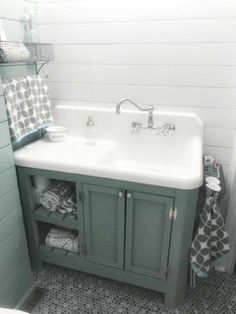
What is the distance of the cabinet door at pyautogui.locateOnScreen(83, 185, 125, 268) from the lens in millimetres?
1351

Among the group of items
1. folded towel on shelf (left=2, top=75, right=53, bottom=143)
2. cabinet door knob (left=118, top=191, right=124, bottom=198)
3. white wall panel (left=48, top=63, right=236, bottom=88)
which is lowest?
cabinet door knob (left=118, top=191, right=124, bottom=198)

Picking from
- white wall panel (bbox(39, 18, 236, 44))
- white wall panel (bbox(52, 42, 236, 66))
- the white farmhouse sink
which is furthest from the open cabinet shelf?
white wall panel (bbox(39, 18, 236, 44))

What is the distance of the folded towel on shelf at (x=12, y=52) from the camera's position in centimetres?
125

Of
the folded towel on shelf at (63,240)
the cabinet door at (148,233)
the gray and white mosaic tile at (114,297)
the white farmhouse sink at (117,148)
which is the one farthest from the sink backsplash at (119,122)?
the gray and white mosaic tile at (114,297)

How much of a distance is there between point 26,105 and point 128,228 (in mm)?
914

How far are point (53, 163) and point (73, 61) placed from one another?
0.77m

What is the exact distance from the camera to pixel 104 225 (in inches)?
56.2

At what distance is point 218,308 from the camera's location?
4.86ft

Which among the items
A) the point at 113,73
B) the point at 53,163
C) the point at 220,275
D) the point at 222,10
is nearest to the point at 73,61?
the point at 113,73

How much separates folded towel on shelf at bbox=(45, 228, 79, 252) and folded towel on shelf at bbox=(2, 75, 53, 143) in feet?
2.13

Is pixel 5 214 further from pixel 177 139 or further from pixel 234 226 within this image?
pixel 234 226

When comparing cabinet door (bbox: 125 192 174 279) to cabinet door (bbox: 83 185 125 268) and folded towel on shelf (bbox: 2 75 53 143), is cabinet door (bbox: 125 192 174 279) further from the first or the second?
folded towel on shelf (bbox: 2 75 53 143)

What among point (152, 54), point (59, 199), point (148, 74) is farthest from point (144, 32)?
point (59, 199)

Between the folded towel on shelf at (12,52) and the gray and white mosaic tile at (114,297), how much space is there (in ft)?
4.44
